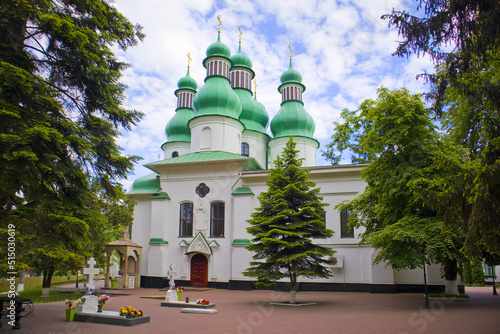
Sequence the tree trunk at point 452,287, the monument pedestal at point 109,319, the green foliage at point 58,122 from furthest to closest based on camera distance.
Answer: the tree trunk at point 452,287 < the monument pedestal at point 109,319 < the green foliage at point 58,122

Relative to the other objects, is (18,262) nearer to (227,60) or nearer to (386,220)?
(386,220)

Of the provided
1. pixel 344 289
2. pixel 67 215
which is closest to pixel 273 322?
pixel 67 215

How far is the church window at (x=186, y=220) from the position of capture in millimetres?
27141

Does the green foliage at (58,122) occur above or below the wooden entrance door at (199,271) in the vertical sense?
above

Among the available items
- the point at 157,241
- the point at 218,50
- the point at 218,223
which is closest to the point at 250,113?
the point at 218,50

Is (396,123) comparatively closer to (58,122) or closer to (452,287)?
(452,287)

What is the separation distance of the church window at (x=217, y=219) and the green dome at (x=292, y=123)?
9486 millimetres

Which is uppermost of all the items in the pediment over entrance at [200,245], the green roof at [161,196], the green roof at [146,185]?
the green roof at [146,185]

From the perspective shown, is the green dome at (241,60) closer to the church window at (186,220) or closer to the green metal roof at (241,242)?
the church window at (186,220)

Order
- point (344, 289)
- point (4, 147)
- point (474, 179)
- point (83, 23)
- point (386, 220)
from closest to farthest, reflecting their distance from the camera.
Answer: point (474, 179)
point (4, 147)
point (83, 23)
point (386, 220)
point (344, 289)

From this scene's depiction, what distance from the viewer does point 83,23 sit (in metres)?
11.0

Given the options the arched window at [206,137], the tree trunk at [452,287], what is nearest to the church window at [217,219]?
the arched window at [206,137]

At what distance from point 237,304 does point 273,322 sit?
17.6 feet

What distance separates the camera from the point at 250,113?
1346 inches
